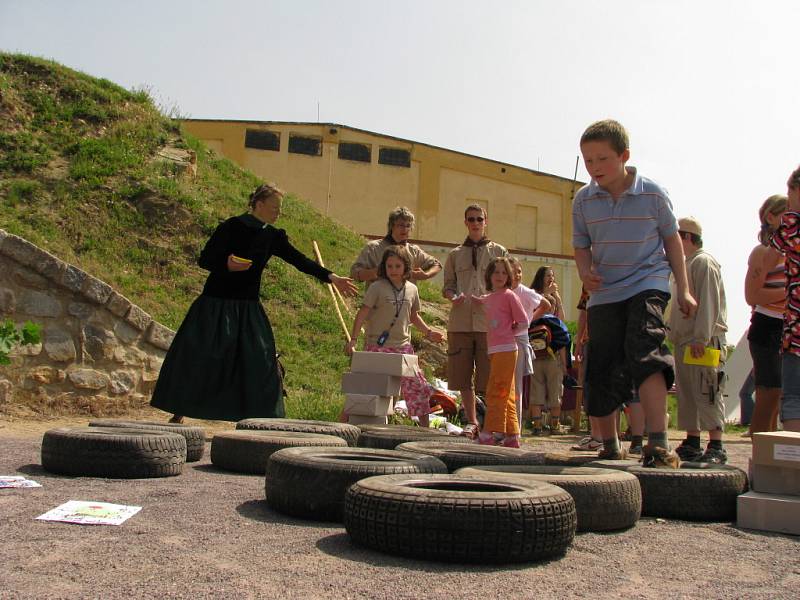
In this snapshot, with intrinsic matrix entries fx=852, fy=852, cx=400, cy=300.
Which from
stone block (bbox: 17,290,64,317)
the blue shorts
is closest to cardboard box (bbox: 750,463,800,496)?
the blue shorts

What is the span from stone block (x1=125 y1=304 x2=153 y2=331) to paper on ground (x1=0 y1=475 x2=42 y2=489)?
466 cm

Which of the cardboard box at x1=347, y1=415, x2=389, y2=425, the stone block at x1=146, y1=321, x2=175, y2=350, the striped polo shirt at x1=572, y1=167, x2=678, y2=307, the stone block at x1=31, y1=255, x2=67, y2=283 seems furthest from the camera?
the stone block at x1=146, y1=321, x2=175, y2=350

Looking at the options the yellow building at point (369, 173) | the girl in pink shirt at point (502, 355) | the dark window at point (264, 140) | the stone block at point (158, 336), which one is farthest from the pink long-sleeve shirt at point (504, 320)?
the dark window at point (264, 140)

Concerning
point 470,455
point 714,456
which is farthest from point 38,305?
point 714,456

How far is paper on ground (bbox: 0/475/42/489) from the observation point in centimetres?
416

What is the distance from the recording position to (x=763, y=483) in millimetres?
4031

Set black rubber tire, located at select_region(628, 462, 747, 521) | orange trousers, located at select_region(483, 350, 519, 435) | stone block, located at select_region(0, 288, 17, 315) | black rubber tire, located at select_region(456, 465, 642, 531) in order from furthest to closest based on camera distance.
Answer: stone block, located at select_region(0, 288, 17, 315), orange trousers, located at select_region(483, 350, 519, 435), black rubber tire, located at select_region(628, 462, 747, 521), black rubber tire, located at select_region(456, 465, 642, 531)

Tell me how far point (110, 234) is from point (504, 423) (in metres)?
8.49

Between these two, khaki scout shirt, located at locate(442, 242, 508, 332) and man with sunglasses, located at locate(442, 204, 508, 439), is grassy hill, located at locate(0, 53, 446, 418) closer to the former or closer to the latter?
man with sunglasses, located at locate(442, 204, 508, 439)

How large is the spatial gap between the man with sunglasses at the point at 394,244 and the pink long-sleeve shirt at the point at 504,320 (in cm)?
108

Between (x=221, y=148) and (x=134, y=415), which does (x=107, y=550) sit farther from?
(x=221, y=148)

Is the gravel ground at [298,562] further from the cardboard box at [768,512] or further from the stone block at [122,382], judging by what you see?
the stone block at [122,382]

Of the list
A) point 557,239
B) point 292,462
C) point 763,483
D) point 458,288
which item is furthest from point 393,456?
point 557,239

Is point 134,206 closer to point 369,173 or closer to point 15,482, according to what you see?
point 15,482
